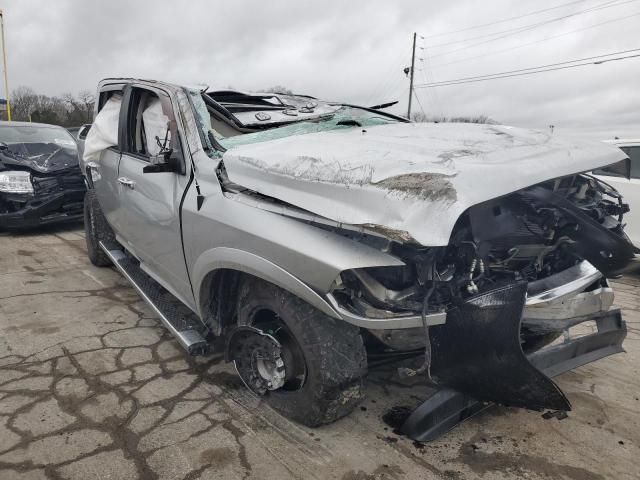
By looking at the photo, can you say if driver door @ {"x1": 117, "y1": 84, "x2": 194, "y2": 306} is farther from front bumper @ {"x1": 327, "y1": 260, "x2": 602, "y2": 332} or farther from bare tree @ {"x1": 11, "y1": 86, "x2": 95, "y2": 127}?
bare tree @ {"x1": 11, "y1": 86, "x2": 95, "y2": 127}

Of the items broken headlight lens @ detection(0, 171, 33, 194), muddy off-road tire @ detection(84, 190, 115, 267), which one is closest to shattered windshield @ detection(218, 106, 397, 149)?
muddy off-road tire @ detection(84, 190, 115, 267)

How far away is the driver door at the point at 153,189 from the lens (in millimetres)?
2900

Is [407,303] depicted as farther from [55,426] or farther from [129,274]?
[129,274]

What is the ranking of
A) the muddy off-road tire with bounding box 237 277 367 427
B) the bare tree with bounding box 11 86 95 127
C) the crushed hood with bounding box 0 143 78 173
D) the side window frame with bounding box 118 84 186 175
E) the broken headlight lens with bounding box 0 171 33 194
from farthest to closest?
the bare tree with bounding box 11 86 95 127 → the crushed hood with bounding box 0 143 78 173 → the broken headlight lens with bounding box 0 171 33 194 → the side window frame with bounding box 118 84 186 175 → the muddy off-road tire with bounding box 237 277 367 427

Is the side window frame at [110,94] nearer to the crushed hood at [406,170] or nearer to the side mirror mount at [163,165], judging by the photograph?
the side mirror mount at [163,165]

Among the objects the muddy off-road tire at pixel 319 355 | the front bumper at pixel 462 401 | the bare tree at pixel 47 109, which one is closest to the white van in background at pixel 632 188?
the front bumper at pixel 462 401

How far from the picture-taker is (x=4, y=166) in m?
6.56

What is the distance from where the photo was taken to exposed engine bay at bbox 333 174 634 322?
2000 millimetres

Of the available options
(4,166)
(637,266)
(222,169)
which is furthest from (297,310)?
(4,166)

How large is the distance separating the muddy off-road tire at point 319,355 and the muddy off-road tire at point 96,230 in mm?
3056

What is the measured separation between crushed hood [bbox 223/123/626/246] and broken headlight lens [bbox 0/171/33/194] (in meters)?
5.41

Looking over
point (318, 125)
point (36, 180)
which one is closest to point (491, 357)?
point (318, 125)

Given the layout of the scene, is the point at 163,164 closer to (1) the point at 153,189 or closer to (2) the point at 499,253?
(1) the point at 153,189

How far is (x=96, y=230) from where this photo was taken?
197 inches
